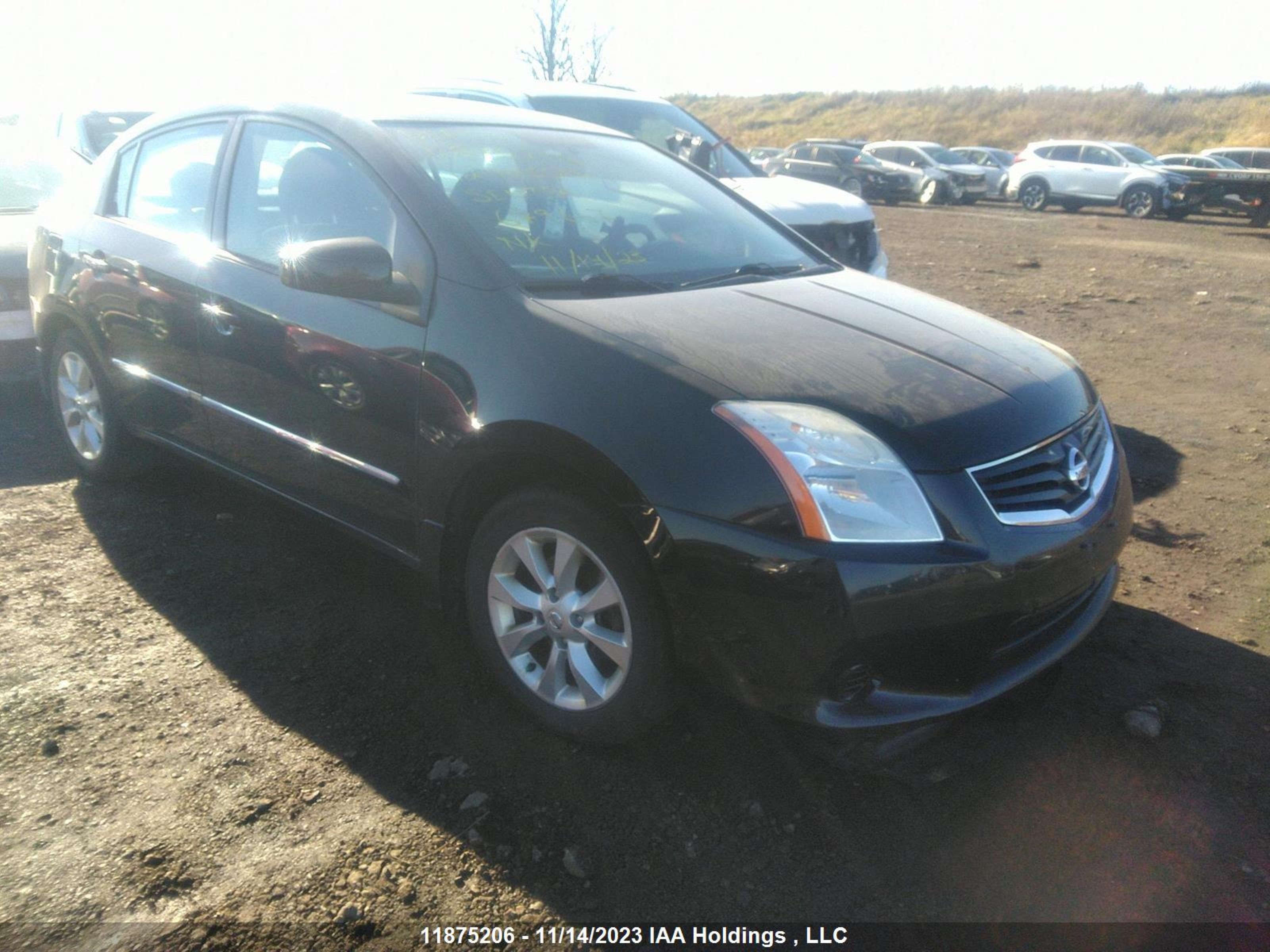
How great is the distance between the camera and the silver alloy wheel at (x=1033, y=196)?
940 inches

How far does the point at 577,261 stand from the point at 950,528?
4.63ft

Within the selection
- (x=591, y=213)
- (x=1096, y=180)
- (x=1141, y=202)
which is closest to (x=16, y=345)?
(x=591, y=213)

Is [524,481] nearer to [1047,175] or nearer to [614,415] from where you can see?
[614,415]

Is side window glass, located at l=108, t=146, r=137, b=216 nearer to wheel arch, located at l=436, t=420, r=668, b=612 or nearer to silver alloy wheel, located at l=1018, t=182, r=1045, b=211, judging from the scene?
wheel arch, located at l=436, t=420, r=668, b=612

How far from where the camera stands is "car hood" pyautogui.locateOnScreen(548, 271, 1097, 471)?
239 cm

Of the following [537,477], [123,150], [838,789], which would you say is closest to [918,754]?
[838,789]

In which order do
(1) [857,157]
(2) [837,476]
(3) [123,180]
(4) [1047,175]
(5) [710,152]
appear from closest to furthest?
1. (2) [837,476]
2. (3) [123,180]
3. (5) [710,152]
4. (4) [1047,175]
5. (1) [857,157]

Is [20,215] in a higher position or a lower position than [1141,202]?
higher

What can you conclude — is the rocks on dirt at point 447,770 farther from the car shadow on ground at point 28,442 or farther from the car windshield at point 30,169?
the car windshield at point 30,169

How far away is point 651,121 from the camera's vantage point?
25.5 ft

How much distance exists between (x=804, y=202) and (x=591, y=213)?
3.34 m

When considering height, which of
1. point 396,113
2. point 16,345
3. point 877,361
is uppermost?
point 396,113

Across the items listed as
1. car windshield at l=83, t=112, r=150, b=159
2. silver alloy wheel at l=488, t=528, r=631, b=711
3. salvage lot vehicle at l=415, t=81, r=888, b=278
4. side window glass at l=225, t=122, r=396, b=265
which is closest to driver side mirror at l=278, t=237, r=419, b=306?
side window glass at l=225, t=122, r=396, b=265

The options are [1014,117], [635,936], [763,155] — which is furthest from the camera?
[1014,117]
